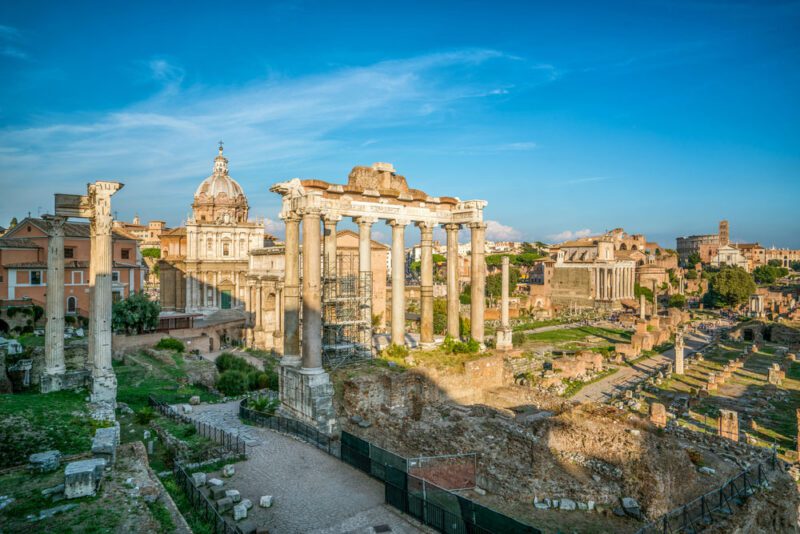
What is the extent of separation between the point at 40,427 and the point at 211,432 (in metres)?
4.11

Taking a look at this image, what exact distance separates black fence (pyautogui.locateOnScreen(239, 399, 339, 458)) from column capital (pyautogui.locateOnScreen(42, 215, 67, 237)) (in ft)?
26.4

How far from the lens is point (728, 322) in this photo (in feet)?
209

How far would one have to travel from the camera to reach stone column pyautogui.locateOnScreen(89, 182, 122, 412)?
50.4 feet

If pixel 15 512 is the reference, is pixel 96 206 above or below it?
above

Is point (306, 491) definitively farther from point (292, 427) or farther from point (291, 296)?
point (291, 296)

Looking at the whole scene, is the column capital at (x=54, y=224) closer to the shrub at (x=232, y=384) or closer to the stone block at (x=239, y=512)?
the shrub at (x=232, y=384)

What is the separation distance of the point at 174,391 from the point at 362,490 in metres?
13.4

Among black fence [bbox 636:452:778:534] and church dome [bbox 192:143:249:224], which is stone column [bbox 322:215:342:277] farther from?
church dome [bbox 192:143:249:224]

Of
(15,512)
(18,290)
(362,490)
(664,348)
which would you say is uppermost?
(18,290)

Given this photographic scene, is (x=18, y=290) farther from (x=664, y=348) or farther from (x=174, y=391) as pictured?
(x=664, y=348)

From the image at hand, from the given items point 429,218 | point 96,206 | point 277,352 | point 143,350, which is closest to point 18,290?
point 143,350

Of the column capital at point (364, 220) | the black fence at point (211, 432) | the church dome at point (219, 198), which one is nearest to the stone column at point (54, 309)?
the black fence at point (211, 432)

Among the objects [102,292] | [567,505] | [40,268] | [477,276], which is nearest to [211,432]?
[102,292]

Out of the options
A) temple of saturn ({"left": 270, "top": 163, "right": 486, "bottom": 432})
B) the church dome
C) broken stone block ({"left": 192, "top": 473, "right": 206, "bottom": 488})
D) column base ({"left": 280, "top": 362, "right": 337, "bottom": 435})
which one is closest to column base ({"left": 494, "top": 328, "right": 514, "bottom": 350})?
temple of saturn ({"left": 270, "top": 163, "right": 486, "bottom": 432})
